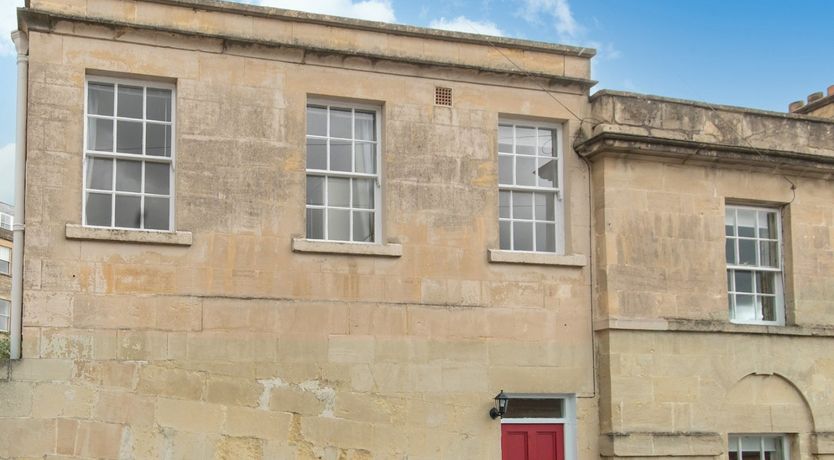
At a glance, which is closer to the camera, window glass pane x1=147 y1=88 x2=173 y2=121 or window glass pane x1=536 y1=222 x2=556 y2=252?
window glass pane x1=147 y1=88 x2=173 y2=121

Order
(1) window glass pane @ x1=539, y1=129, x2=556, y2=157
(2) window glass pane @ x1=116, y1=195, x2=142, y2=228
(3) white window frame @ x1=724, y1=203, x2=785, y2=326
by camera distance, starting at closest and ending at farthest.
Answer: (2) window glass pane @ x1=116, y1=195, x2=142, y2=228 → (1) window glass pane @ x1=539, y1=129, x2=556, y2=157 → (3) white window frame @ x1=724, y1=203, x2=785, y2=326

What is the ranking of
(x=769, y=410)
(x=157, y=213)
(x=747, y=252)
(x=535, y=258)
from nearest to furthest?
(x=157, y=213), (x=535, y=258), (x=769, y=410), (x=747, y=252)

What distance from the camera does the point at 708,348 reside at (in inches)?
591

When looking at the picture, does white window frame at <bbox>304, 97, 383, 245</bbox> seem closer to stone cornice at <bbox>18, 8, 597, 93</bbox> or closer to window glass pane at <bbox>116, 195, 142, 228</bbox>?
stone cornice at <bbox>18, 8, 597, 93</bbox>

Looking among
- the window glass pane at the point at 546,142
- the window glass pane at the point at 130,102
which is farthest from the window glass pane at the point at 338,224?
the window glass pane at the point at 546,142

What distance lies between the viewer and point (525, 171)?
1497 cm

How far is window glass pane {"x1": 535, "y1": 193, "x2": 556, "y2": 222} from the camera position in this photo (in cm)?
1498

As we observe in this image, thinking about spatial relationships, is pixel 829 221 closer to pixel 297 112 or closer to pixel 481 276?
pixel 481 276

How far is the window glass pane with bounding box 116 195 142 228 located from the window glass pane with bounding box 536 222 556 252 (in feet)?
18.0

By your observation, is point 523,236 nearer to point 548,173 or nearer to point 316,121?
point 548,173

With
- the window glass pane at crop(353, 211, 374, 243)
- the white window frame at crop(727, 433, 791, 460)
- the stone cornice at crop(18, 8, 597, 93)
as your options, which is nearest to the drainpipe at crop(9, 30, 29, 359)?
the stone cornice at crop(18, 8, 597, 93)

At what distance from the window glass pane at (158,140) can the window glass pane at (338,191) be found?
2.12 m

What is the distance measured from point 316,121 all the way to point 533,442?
5.23 m

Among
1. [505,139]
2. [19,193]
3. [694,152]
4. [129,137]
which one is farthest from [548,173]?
[19,193]
